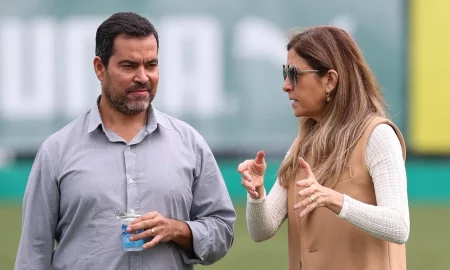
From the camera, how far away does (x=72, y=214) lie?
4.76 m

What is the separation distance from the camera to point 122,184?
15.6ft

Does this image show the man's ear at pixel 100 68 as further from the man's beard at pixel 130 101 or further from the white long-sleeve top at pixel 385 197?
the white long-sleeve top at pixel 385 197

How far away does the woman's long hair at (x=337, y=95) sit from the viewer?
4797 mm

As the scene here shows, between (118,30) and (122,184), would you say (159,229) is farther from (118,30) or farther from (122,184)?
(118,30)

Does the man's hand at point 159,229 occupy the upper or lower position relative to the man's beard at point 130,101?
lower

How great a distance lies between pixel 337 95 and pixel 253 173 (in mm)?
504

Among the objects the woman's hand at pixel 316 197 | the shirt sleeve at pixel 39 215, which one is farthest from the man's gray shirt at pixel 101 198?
the woman's hand at pixel 316 197

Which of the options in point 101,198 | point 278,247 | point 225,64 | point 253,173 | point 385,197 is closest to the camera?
point 385,197

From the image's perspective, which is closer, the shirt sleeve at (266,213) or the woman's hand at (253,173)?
the woman's hand at (253,173)

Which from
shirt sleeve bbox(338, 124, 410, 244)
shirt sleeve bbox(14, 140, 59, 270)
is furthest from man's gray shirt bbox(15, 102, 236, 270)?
shirt sleeve bbox(338, 124, 410, 244)

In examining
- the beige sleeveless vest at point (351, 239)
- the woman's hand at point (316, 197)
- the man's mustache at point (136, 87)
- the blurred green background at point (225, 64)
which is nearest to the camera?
the woman's hand at point (316, 197)

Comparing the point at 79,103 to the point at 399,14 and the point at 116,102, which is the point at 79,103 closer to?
the point at 399,14

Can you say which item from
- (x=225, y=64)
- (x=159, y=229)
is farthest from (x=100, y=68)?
(x=225, y=64)

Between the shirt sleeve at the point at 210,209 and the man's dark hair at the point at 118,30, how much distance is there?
0.57m
